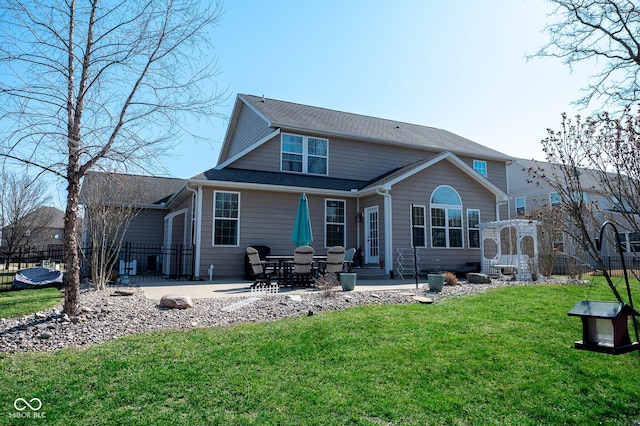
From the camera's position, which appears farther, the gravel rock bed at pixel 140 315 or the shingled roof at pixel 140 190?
the shingled roof at pixel 140 190

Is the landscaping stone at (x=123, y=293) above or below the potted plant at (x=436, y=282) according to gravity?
below

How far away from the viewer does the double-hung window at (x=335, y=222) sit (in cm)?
1438

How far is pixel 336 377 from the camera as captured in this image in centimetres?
390

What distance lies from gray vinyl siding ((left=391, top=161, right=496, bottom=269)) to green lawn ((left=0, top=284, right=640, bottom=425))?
8253 mm

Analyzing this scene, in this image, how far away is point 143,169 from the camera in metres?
6.30

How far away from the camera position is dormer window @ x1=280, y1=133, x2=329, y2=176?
15109 mm

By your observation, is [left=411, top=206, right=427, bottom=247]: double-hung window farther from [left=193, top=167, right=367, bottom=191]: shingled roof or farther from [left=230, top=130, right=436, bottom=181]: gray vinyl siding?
[left=230, top=130, right=436, bottom=181]: gray vinyl siding

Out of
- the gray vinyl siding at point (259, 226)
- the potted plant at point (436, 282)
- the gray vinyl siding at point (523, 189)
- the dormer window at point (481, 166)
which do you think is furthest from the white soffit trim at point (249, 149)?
the gray vinyl siding at point (523, 189)

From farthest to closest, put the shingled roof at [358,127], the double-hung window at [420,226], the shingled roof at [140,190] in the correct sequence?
the shingled roof at [358,127], the double-hung window at [420,226], the shingled roof at [140,190]

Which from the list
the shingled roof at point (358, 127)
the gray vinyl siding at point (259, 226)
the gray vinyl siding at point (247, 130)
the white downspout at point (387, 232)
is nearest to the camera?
the gray vinyl siding at point (259, 226)

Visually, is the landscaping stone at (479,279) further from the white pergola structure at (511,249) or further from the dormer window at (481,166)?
the dormer window at (481,166)

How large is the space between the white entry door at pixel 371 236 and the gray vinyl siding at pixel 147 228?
9589 millimetres

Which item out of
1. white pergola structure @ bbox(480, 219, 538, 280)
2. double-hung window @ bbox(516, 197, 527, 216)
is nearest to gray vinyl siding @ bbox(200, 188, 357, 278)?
white pergola structure @ bbox(480, 219, 538, 280)

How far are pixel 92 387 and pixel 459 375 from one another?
11.6ft
